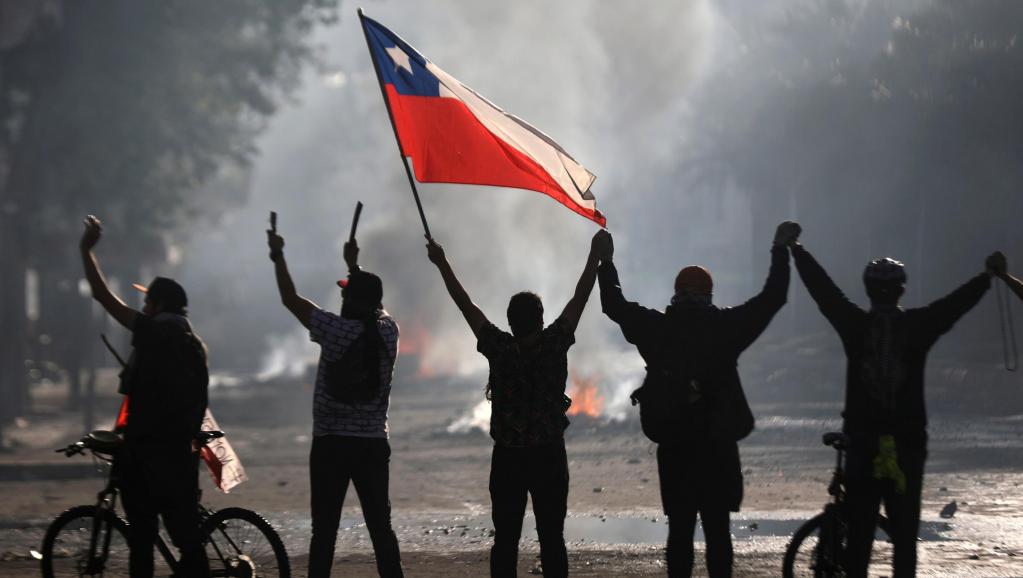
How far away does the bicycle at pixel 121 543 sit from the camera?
6.77 m

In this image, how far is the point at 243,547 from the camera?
6875 mm

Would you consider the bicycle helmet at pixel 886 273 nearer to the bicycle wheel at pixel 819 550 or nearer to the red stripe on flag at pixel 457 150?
the bicycle wheel at pixel 819 550

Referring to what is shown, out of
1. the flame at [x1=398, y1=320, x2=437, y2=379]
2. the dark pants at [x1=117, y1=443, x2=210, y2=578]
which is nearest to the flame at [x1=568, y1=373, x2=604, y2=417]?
the flame at [x1=398, y1=320, x2=437, y2=379]

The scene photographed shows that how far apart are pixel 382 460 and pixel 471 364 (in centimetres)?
3703

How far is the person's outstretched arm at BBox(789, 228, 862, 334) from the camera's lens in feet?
20.0

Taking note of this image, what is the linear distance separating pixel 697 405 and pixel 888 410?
0.73 metres

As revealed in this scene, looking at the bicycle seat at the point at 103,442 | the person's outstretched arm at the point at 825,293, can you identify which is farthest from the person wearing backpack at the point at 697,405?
the bicycle seat at the point at 103,442

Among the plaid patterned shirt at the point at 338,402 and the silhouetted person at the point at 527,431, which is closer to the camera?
the silhouetted person at the point at 527,431

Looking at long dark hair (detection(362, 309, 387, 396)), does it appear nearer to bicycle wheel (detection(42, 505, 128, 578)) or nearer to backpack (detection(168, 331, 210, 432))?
backpack (detection(168, 331, 210, 432))

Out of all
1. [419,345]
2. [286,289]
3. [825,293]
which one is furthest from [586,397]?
[419,345]

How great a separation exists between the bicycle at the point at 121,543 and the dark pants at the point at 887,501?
2465 millimetres

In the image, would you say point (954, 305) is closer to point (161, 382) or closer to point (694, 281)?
point (694, 281)

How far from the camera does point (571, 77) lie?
44406mm

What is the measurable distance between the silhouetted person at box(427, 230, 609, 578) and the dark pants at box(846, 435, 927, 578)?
112 cm
